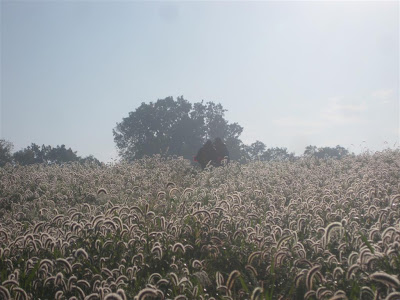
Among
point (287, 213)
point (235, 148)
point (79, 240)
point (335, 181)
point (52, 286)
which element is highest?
point (235, 148)

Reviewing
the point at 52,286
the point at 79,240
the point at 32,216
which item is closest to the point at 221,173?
the point at 32,216

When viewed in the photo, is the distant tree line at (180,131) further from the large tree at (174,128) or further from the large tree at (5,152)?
the large tree at (5,152)

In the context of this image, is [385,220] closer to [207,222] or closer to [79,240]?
[207,222]

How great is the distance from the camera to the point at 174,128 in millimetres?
77438

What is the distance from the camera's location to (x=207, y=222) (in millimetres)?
7129

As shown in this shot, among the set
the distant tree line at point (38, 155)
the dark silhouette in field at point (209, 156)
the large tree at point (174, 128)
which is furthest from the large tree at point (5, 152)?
the dark silhouette in field at point (209, 156)

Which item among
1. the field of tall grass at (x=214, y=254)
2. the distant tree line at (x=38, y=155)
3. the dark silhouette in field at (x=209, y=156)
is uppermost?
the distant tree line at (x=38, y=155)

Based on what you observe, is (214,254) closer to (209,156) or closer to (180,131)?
(209,156)

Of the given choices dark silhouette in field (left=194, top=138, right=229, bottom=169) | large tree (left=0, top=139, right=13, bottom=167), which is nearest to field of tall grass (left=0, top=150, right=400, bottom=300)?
dark silhouette in field (left=194, top=138, right=229, bottom=169)

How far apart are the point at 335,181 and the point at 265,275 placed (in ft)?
25.6

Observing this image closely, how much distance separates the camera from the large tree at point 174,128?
242 ft

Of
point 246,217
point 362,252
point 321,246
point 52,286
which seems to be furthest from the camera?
point 246,217

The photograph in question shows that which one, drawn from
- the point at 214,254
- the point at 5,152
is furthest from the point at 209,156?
the point at 5,152

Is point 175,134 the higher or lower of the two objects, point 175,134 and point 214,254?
the higher
